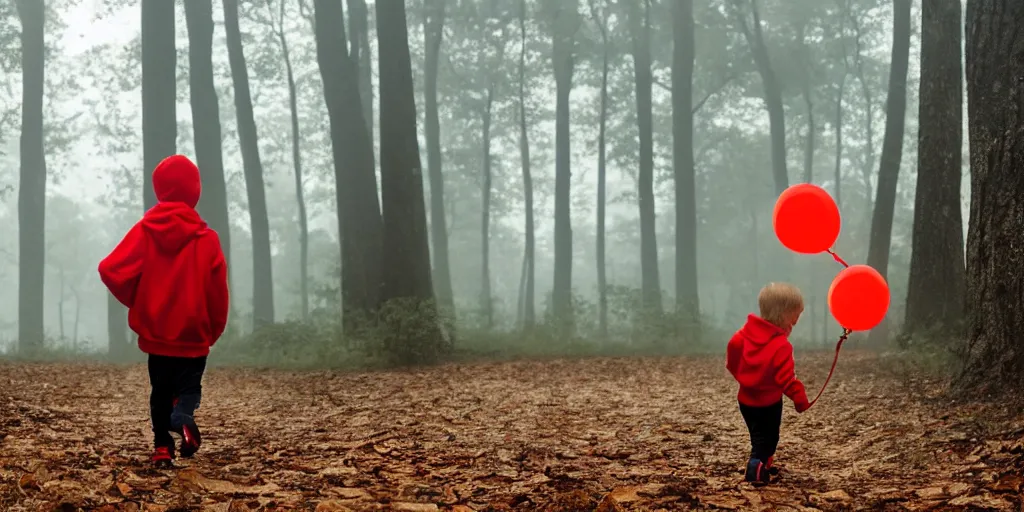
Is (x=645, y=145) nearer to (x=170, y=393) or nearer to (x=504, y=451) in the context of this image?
(x=504, y=451)

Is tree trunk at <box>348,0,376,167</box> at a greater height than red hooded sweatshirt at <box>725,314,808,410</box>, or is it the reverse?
tree trunk at <box>348,0,376,167</box>

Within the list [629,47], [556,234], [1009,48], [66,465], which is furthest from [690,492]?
[629,47]

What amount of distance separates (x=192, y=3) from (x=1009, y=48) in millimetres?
19086

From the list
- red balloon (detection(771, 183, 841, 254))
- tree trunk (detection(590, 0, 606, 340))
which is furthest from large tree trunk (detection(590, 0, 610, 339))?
red balloon (detection(771, 183, 841, 254))

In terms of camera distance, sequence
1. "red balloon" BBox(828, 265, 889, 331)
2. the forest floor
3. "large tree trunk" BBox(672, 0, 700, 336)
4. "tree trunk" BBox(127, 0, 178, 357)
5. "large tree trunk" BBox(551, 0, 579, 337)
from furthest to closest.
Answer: "large tree trunk" BBox(551, 0, 579, 337) < "large tree trunk" BBox(672, 0, 700, 336) < "tree trunk" BBox(127, 0, 178, 357) < "red balloon" BBox(828, 265, 889, 331) < the forest floor

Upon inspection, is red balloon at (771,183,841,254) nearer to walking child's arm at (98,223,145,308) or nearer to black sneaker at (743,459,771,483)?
black sneaker at (743,459,771,483)

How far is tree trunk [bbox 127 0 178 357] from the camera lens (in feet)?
55.6

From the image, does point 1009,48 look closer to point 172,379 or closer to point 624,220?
point 172,379

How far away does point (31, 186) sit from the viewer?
21609mm

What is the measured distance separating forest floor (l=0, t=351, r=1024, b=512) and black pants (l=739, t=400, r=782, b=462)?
201mm

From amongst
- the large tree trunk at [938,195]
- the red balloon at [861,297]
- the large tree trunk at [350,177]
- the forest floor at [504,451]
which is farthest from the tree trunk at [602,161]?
the red balloon at [861,297]

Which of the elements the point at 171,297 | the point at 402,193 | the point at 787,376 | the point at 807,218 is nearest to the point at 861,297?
the point at 807,218

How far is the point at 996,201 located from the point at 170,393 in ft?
19.5

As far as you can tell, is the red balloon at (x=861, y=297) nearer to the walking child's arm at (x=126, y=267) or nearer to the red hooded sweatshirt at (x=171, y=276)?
the red hooded sweatshirt at (x=171, y=276)
